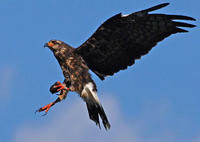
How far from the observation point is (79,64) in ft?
44.7

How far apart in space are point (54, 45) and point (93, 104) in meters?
1.66

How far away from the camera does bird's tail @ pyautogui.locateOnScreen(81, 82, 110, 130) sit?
13.5 meters

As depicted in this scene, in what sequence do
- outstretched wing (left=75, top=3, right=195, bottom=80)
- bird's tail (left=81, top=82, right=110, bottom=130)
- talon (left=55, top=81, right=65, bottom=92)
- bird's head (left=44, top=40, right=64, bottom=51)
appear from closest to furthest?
outstretched wing (left=75, top=3, right=195, bottom=80), talon (left=55, top=81, right=65, bottom=92), bird's tail (left=81, top=82, right=110, bottom=130), bird's head (left=44, top=40, right=64, bottom=51)

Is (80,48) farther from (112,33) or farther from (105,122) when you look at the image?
(105,122)

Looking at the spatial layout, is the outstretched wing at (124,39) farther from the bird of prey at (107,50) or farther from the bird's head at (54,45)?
the bird's head at (54,45)

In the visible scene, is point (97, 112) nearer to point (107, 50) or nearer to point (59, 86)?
point (59, 86)

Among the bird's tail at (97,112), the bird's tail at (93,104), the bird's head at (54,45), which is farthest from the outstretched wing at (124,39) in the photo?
the bird's tail at (97,112)

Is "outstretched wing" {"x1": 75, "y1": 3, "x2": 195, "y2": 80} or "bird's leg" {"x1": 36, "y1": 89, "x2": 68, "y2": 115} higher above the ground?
"outstretched wing" {"x1": 75, "y1": 3, "x2": 195, "y2": 80}

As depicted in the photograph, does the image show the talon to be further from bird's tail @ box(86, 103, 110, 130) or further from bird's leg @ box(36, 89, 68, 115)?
bird's tail @ box(86, 103, 110, 130)

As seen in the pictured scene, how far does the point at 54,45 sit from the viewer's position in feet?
45.3

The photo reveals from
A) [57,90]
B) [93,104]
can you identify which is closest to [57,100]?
[57,90]

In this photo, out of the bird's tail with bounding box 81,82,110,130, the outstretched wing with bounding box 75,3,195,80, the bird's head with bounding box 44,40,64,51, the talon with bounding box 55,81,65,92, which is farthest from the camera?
the bird's head with bounding box 44,40,64,51

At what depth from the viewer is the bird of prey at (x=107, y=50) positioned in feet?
43.4

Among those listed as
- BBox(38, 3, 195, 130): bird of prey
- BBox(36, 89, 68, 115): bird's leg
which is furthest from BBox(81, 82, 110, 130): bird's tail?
BBox(36, 89, 68, 115): bird's leg
